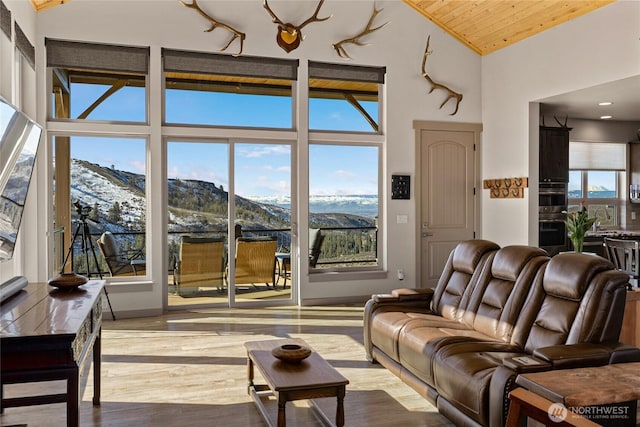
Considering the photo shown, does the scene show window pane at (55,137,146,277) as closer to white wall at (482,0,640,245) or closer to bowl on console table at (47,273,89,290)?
bowl on console table at (47,273,89,290)

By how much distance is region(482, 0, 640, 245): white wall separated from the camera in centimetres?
547

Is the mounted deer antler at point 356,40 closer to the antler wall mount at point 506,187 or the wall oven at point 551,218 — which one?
the antler wall mount at point 506,187

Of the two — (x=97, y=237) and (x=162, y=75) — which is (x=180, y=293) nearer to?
(x=97, y=237)

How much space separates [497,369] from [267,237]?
14.7 ft

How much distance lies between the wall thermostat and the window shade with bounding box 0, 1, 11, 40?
15.4 feet

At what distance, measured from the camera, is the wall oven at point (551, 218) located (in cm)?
707

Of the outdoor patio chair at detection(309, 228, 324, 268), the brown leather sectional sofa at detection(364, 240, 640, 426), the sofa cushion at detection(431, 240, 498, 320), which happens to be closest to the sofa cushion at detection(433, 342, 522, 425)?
the brown leather sectional sofa at detection(364, 240, 640, 426)

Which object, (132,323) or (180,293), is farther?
(180,293)

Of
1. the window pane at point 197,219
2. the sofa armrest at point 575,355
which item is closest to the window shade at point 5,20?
the window pane at point 197,219

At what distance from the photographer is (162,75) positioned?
6.35m

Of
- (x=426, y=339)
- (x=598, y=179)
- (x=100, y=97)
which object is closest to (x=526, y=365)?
(x=426, y=339)

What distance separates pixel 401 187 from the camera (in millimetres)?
7312


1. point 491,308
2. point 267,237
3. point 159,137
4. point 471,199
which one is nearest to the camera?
point 491,308

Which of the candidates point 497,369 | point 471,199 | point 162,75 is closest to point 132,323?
point 162,75
